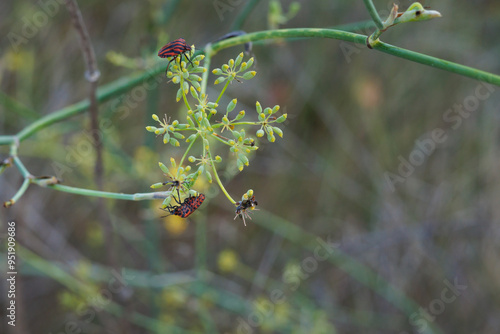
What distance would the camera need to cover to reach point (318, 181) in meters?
4.70

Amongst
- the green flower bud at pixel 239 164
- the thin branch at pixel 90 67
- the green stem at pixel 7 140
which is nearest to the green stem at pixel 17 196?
the green stem at pixel 7 140

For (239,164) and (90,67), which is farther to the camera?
(90,67)

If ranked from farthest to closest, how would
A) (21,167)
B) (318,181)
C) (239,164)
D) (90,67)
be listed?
1. (318,181)
2. (90,67)
3. (21,167)
4. (239,164)

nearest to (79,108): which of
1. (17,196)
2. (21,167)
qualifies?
(21,167)

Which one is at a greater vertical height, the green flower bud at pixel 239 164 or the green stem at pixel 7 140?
the green stem at pixel 7 140

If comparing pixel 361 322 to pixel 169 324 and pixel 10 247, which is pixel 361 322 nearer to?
pixel 169 324

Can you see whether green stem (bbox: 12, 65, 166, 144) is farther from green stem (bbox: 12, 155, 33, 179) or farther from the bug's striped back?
the bug's striped back

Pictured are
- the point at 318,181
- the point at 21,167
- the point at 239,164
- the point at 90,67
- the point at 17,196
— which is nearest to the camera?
the point at 239,164

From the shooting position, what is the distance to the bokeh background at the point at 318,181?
4066 millimetres

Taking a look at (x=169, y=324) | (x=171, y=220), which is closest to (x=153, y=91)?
(x=171, y=220)

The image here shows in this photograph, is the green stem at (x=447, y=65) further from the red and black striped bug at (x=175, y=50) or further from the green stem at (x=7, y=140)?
the green stem at (x=7, y=140)

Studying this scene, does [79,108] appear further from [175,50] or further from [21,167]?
[175,50]

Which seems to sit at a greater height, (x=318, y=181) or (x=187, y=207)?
(x=318, y=181)

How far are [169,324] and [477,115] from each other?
10.6ft
